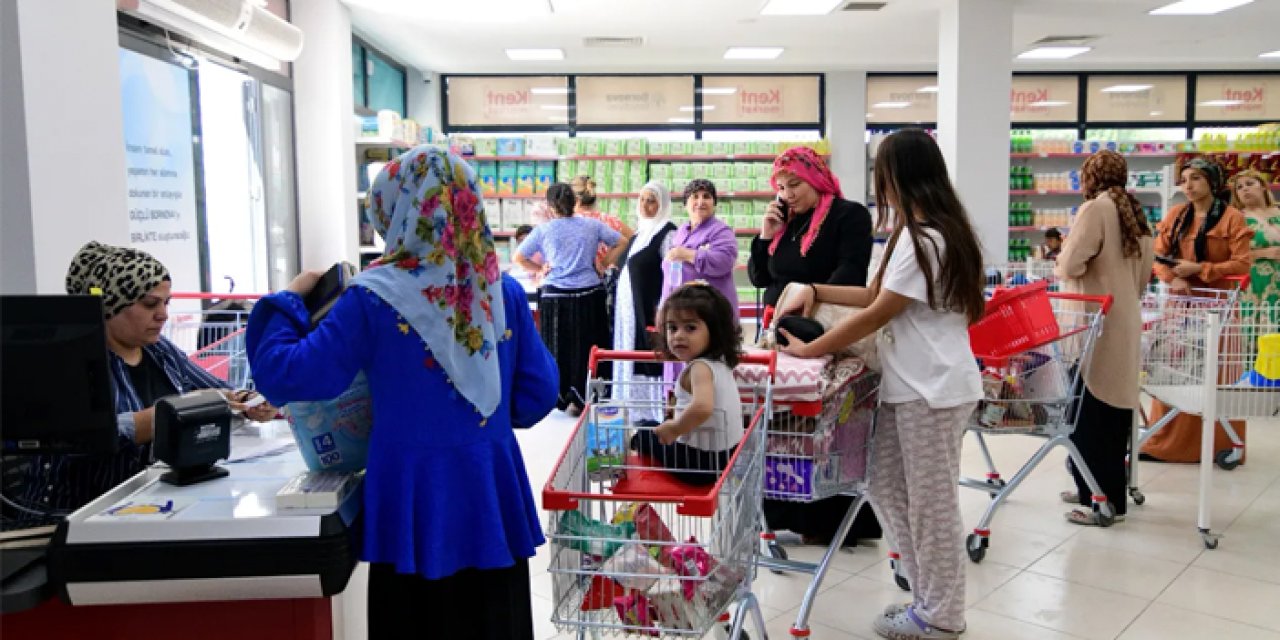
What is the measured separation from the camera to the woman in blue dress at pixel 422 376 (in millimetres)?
1740

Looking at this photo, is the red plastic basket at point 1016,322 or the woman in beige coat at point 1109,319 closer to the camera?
the red plastic basket at point 1016,322

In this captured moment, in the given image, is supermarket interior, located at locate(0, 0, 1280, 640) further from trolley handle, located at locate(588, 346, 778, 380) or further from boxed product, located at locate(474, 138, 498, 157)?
boxed product, located at locate(474, 138, 498, 157)

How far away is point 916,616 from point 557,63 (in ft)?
29.8

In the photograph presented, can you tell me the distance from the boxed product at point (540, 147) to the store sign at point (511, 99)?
42.5 inches

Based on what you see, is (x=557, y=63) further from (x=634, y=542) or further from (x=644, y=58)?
(x=634, y=542)

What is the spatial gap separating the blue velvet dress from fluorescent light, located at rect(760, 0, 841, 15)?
21.8 feet

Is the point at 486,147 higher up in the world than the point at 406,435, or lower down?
→ higher up

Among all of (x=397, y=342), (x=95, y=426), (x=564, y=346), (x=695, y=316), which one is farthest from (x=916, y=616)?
(x=564, y=346)

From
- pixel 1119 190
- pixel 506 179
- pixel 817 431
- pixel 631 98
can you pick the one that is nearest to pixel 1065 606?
pixel 817 431

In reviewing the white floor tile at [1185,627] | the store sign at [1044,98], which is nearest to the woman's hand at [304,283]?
the white floor tile at [1185,627]

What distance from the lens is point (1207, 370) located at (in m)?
3.72

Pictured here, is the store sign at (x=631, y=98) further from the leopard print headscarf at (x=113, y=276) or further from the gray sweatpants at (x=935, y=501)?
the leopard print headscarf at (x=113, y=276)

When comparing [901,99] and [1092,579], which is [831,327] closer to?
[1092,579]

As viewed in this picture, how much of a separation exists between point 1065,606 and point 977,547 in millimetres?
444
